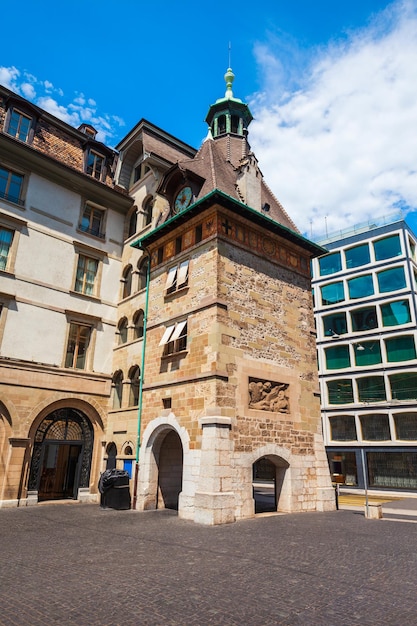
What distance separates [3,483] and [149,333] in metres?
8.29

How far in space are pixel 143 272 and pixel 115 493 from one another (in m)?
10.5

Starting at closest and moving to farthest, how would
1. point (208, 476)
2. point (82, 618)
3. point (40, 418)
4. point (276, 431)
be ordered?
point (82, 618) → point (208, 476) → point (276, 431) → point (40, 418)

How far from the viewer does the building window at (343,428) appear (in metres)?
33.4

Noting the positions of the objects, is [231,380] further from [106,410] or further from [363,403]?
[363,403]

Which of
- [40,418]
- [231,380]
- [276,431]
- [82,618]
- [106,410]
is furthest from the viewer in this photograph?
[106,410]

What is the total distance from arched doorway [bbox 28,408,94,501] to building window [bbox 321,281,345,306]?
81.7 feet

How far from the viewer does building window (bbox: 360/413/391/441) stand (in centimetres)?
3128

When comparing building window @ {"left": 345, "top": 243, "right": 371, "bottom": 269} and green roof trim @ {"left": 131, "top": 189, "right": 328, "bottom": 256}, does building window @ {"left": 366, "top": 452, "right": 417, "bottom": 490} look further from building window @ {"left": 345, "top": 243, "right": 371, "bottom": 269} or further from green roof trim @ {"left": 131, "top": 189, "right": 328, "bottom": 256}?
green roof trim @ {"left": 131, "top": 189, "right": 328, "bottom": 256}

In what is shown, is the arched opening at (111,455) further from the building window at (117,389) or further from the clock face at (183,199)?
the clock face at (183,199)

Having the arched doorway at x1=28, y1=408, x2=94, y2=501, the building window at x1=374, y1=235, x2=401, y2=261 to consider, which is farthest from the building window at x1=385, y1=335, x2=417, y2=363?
the arched doorway at x1=28, y1=408, x2=94, y2=501

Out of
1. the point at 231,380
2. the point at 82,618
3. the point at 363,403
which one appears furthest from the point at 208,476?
the point at 363,403

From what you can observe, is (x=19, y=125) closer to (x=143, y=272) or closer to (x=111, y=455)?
(x=143, y=272)

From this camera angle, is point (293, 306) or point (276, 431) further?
point (293, 306)

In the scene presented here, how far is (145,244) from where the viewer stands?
20594mm
